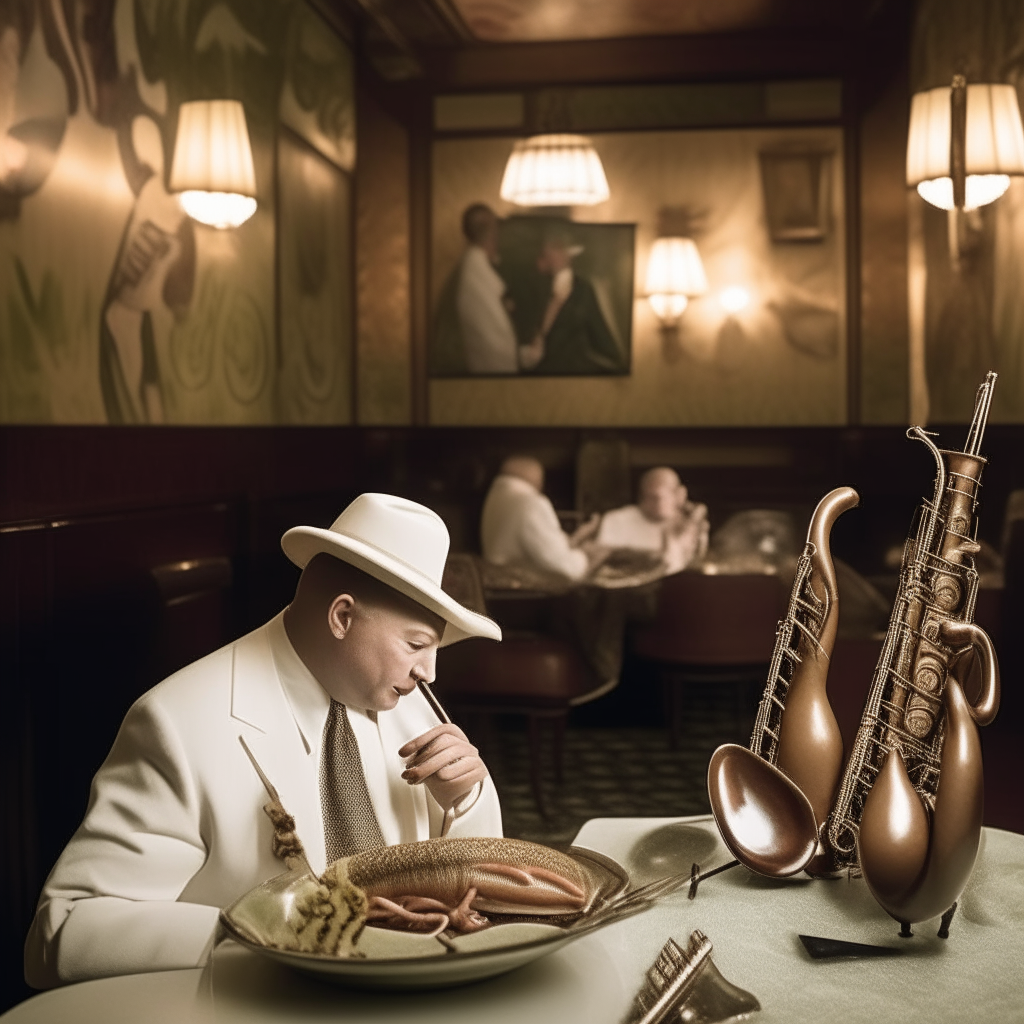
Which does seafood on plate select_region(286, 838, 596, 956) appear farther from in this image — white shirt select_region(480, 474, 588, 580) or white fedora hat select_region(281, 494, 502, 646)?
white shirt select_region(480, 474, 588, 580)

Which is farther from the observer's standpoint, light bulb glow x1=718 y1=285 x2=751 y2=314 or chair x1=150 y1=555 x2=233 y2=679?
light bulb glow x1=718 y1=285 x2=751 y2=314

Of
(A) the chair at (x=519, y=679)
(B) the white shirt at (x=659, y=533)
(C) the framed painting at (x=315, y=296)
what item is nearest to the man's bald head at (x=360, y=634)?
(A) the chair at (x=519, y=679)

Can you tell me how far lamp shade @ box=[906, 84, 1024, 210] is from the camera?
230 centimetres

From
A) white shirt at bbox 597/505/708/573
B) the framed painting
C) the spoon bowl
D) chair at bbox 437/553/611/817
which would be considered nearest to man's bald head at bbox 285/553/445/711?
the spoon bowl

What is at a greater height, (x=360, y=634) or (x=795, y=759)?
(x=360, y=634)

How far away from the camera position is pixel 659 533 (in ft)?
8.24

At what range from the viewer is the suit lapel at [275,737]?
0.99 metres

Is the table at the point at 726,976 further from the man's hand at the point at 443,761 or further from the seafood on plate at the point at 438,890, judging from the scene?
the man's hand at the point at 443,761

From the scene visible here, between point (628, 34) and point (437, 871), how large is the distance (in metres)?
2.16

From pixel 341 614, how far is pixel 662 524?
5.25 feet

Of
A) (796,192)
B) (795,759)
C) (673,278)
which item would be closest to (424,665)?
(795,759)

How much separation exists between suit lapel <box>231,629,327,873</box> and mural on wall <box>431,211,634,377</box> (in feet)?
5.15

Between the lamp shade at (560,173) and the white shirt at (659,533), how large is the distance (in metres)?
0.69

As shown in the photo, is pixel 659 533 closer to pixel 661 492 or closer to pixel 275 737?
pixel 661 492
